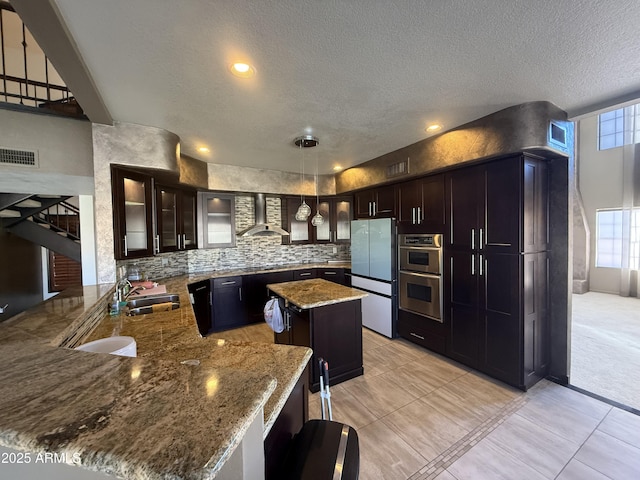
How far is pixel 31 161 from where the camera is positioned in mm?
2213

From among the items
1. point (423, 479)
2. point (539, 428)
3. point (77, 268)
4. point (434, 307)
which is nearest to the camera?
point (423, 479)

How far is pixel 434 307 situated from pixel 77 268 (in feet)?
25.7

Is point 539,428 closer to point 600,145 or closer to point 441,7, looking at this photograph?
point 441,7

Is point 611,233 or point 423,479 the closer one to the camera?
point 423,479

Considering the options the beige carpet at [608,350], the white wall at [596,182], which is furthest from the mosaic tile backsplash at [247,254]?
the white wall at [596,182]

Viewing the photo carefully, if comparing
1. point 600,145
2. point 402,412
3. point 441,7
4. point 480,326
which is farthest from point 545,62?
point 600,145

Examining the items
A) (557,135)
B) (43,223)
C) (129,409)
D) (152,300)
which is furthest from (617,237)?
(43,223)

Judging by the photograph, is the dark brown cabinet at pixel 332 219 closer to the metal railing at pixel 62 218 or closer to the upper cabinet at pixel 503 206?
the upper cabinet at pixel 503 206

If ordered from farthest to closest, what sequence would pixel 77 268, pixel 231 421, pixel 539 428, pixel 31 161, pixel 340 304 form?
pixel 77 268 < pixel 340 304 < pixel 31 161 < pixel 539 428 < pixel 231 421

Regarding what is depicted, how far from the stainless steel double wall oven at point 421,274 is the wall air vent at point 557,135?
1358 mm

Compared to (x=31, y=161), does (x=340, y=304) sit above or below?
below

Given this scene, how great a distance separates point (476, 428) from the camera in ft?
6.72

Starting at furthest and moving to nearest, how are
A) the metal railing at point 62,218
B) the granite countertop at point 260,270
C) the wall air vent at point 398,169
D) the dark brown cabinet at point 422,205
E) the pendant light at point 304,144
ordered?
the metal railing at point 62,218
the granite countertop at point 260,270
the wall air vent at point 398,169
the dark brown cabinet at point 422,205
the pendant light at point 304,144

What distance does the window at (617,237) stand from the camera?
605 cm
